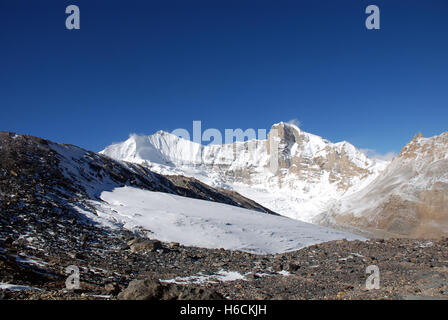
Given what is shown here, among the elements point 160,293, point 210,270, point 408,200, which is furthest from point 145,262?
point 408,200

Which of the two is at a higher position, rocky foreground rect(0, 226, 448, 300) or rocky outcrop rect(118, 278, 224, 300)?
rocky outcrop rect(118, 278, 224, 300)

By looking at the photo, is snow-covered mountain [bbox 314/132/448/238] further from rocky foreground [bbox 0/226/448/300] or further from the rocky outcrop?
the rocky outcrop

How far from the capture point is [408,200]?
322 ft

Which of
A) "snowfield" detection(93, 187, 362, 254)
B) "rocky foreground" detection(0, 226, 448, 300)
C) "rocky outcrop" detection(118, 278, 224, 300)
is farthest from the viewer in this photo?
"snowfield" detection(93, 187, 362, 254)

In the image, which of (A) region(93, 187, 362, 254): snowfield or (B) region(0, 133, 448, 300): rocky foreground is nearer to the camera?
(B) region(0, 133, 448, 300): rocky foreground

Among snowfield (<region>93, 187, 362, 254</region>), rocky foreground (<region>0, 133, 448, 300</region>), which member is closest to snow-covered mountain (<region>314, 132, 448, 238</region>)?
snowfield (<region>93, 187, 362, 254</region>)

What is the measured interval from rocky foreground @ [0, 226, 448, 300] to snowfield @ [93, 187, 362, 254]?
6.51ft

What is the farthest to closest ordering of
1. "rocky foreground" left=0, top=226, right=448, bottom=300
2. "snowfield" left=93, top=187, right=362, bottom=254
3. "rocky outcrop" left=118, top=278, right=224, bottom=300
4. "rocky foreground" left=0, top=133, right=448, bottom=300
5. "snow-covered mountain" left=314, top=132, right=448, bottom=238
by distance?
"snow-covered mountain" left=314, top=132, right=448, bottom=238
"snowfield" left=93, top=187, right=362, bottom=254
"rocky foreground" left=0, top=133, right=448, bottom=300
"rocky foreground" left=0, top=226, right=448, bottom=300
"rocky outcrop" left=118, top=278, right=224, bottom=300

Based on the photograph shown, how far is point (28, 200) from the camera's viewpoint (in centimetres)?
1980

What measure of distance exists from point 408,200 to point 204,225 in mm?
96755

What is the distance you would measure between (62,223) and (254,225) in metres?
14.7

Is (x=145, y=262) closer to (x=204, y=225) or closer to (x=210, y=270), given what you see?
(x=210, y=270)

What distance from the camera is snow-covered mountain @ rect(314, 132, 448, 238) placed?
8938 cm

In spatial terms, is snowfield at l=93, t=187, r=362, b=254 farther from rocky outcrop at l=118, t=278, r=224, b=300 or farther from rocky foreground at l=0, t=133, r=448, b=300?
rocky outcrop at l=118, t=278, r=224, b=300
